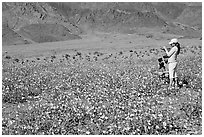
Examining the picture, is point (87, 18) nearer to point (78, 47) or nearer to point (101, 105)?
point (78, 47)

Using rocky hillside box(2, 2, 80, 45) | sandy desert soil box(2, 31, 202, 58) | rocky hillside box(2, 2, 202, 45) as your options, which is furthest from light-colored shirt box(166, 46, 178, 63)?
rocky hillside box(2, 2, 202, 45)

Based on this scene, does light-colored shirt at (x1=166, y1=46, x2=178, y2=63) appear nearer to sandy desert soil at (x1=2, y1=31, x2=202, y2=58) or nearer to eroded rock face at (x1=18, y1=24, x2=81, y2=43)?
sandy desert soil at (x1=2, y1=31, x2=202, y2=58)

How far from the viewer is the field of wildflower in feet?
34.4

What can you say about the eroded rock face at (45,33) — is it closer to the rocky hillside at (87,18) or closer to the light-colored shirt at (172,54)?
the rocky hillside at (87,18)

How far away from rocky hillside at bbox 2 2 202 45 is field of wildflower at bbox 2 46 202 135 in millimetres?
40052

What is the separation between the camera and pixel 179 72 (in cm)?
1891

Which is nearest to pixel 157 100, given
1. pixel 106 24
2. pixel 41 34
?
pixel 41 34

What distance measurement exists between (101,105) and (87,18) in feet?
290

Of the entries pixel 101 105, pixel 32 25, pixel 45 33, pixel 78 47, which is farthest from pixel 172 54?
pixel 32 25

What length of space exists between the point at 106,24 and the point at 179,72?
260 ft

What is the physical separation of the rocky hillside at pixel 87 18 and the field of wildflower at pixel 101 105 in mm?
40052

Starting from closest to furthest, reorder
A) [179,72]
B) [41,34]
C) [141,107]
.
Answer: [141,107] < [179,72] < [41,34]

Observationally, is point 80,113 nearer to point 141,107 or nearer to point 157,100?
point 141,107

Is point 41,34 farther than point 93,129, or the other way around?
point 41,34
